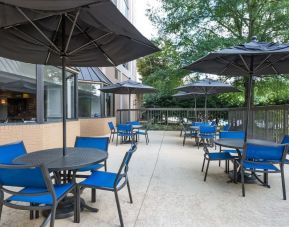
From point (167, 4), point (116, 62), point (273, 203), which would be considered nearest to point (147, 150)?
point (116, 62)

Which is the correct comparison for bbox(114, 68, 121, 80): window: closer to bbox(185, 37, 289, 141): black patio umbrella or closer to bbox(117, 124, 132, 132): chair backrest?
bbox(117, 124, 132, 132): chair backrest

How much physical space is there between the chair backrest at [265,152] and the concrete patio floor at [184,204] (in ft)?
2.04

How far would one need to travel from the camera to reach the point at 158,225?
2.86m

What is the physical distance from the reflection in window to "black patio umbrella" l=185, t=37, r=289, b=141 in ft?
23.5

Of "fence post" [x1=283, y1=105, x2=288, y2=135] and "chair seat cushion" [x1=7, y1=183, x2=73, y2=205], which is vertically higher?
"fence post" [x1=283, y1=105, x2=288, y2=135]

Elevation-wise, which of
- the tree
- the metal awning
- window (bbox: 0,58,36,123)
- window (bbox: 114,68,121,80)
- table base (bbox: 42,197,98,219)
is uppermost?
the tree

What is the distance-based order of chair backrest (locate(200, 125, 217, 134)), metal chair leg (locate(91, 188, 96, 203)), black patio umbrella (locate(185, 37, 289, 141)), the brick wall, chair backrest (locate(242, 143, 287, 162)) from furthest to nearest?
chair backrest (locate(200, 125, 217, 134)) → the brick wall → black patio umbrella (locate(185, 37, 289, 141)) → chair backrest (locate(242, 143, 287, 162)) → metal chair leg (locate(91, 188, 96, 203))

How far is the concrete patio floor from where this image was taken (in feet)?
9.70

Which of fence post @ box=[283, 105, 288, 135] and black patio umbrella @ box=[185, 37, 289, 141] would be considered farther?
fence post @ box=[283, 105, 288, 135]

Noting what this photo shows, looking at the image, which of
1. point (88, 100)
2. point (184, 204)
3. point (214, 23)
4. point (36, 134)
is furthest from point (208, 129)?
point (214, 23)

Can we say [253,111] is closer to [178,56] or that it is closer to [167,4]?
[178,56]

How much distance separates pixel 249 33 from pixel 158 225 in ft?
35.8

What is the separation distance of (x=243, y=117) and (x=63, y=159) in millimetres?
8416

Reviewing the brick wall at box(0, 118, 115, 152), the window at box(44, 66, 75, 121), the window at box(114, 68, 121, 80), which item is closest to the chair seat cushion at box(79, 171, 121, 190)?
the brick wall at box(0, 118, 115, 152)
